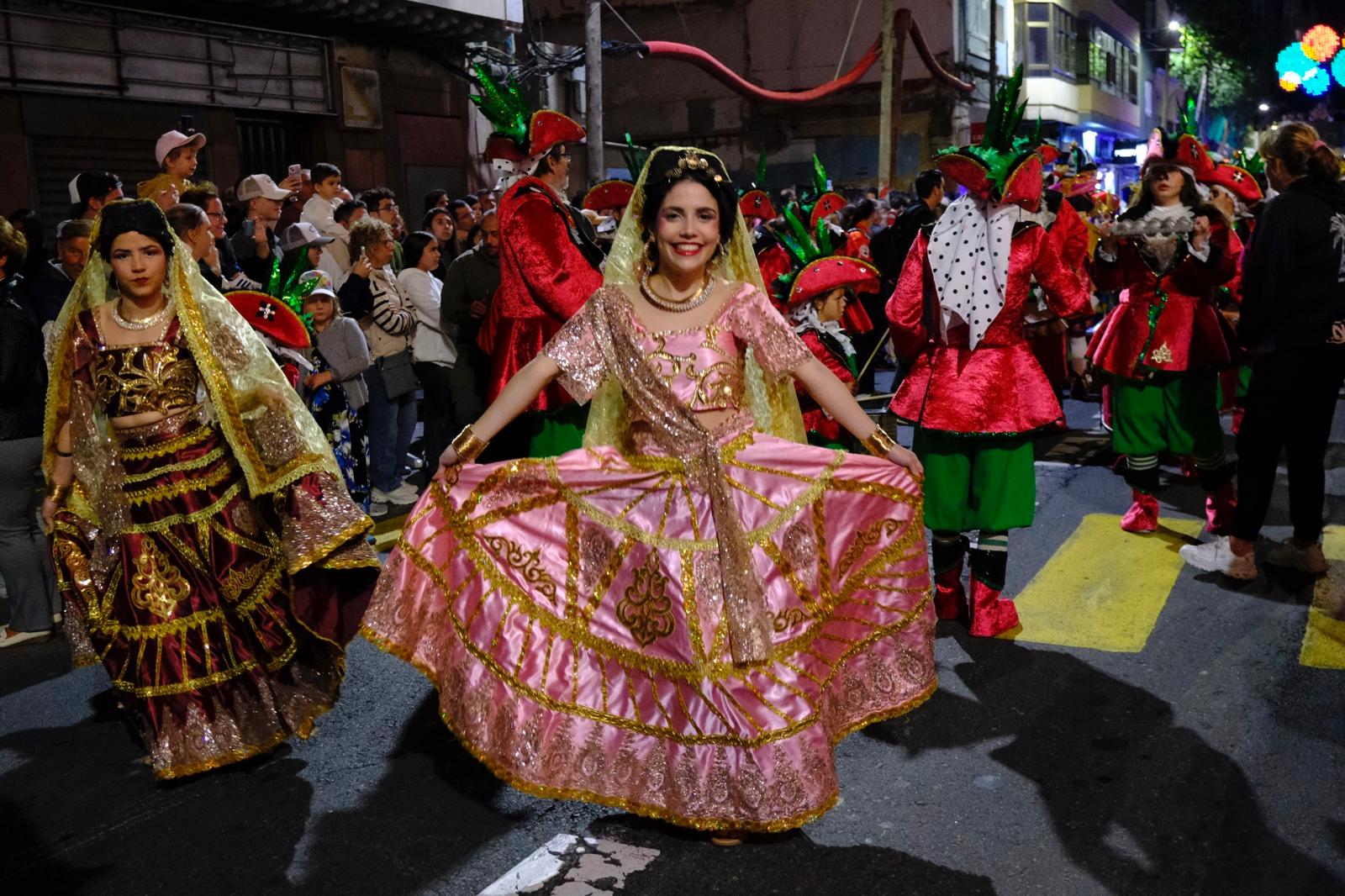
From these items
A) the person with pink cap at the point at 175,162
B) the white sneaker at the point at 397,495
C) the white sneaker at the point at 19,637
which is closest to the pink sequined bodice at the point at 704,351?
the white sneaker at the point at 19,637

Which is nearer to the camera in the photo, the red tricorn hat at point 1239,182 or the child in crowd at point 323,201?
the red tricorn hat at point 1239,182

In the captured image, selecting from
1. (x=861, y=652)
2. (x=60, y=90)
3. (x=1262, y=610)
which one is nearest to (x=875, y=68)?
(x=60, y=90)

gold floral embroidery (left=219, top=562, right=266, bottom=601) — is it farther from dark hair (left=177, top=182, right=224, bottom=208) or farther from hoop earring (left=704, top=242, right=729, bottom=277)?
dark hair (left=177, top=182, right=224, bottom=208)

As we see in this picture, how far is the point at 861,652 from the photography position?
4.05 m

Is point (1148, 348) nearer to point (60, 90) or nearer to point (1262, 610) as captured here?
point (1262, 610)

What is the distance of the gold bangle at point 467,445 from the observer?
4.05 meters

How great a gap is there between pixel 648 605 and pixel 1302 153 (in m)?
4.07

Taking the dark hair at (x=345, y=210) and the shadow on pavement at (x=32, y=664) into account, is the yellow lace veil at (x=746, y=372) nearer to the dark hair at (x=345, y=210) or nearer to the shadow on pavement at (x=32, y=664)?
the shadow on pavement at (x=32, y=664)

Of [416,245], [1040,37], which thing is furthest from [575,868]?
[1040,37]

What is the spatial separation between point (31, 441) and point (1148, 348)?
5.81m

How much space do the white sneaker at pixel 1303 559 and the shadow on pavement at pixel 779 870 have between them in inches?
144

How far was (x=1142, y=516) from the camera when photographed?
7.37 metres

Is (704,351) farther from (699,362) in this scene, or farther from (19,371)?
(19,371)

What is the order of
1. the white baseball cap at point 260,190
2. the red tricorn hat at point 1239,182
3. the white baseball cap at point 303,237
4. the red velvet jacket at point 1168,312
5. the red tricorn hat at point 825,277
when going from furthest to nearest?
1. the red tricorn hat at point 1239,182
2. the white baseball cap at point 260,190
3. the white baseball cap at point 303,237
4. the red velvet jacket at point 1168,312
5. the red tricorn hat at point 825,277
